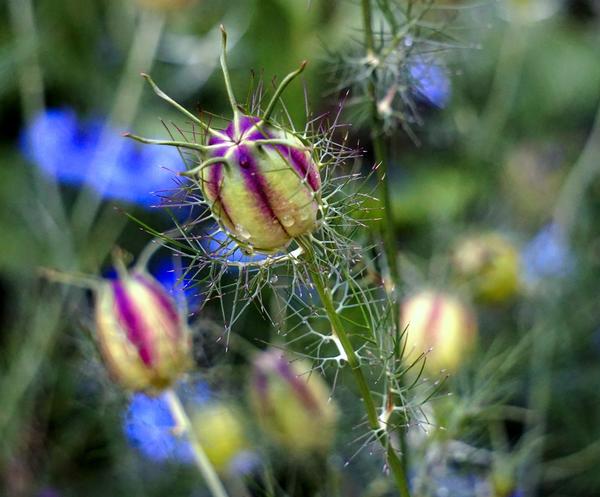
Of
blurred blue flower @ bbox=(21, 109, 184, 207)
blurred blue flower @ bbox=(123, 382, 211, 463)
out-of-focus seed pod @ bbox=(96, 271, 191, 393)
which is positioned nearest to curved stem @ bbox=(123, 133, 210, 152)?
out-of-focus seed pod @ bbox=(96, 271, 191, 393)

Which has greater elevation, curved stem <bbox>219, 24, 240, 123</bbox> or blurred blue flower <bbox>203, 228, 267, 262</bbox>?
curved stem <bbox>219, 24, 240, 123</bbox>

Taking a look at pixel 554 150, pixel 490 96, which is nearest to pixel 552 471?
pixel 554 150

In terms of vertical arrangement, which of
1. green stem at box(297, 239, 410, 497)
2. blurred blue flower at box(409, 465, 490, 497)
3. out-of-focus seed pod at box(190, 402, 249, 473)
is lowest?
blurred blue flower at box(409, 465, 490, 497)

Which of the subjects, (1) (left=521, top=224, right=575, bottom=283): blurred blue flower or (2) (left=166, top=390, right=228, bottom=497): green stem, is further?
(1) (left=521, top=224, right=575, bottom=283): blurred blue flower

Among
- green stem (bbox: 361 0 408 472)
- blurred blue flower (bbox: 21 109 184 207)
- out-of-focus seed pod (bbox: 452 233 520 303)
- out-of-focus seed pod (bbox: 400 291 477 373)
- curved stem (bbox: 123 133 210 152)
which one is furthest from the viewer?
blurred blue flower (bbox: 21 109 184 207)

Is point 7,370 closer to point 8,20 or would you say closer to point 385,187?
point 385,187

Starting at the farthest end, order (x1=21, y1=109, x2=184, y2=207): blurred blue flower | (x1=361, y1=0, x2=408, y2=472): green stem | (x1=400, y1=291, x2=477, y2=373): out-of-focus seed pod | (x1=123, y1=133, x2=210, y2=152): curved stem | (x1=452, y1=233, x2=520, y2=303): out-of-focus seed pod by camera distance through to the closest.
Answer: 1. (x1=21, y1=109, x2=184, y2=207): blurred blue flower
2. (x1=452, y1=233, x2=520, y2=303): out-of-focus seed pod
3. (x1=400, y1=291, x2=477, y2=373): out-of-focus seed pod
4. (x1=361, y1=0, x2=408, y2=472): green stem
5. (x1=123, y1=133, x2=210, y2=152): curved stem

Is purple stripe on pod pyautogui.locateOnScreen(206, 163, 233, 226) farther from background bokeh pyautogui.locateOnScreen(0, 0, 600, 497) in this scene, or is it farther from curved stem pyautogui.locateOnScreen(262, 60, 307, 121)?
background bokeh pyautogui.locateOnScreen(0, 0, 600, 497)
